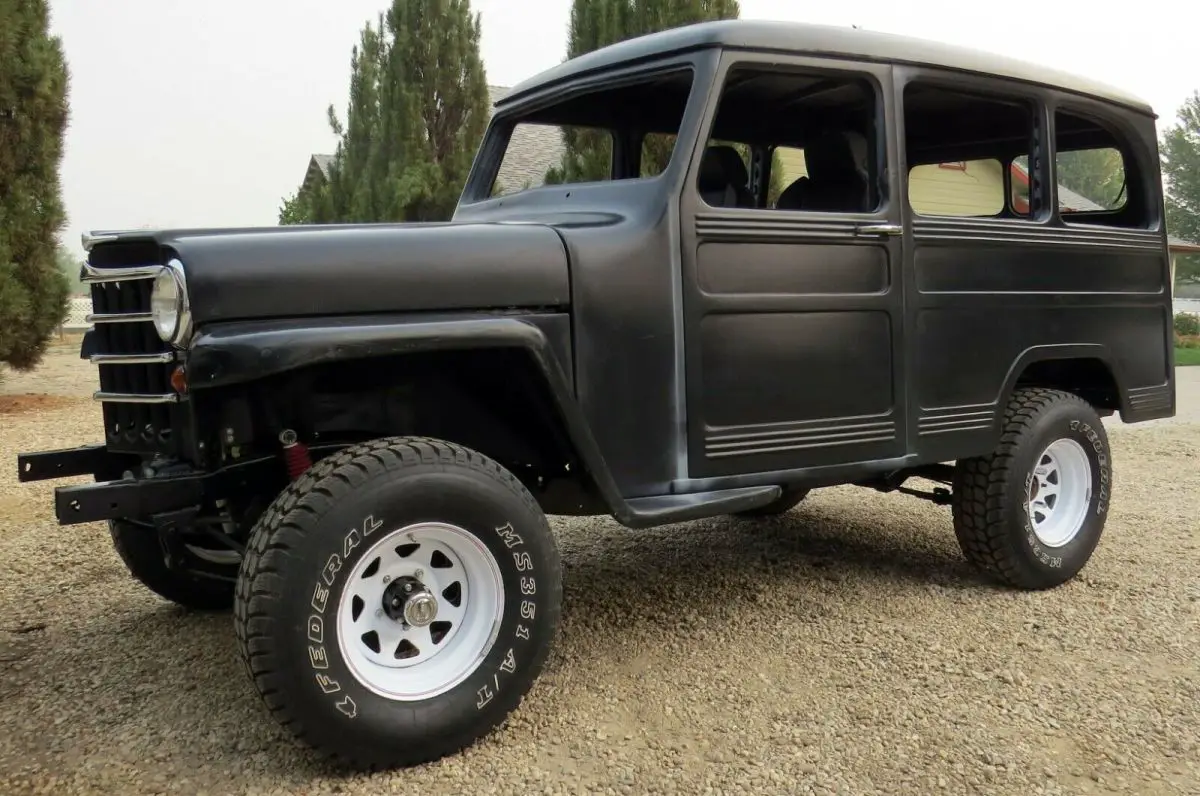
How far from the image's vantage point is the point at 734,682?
311 centimetres

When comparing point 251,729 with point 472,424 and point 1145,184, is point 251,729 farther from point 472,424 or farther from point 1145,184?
point 1145,184

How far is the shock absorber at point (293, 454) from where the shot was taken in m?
2.71

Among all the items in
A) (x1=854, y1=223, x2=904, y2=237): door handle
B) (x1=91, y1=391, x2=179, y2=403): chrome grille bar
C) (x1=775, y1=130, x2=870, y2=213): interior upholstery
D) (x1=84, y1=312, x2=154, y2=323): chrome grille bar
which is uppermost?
(x1=775, y1=130, x2=870, y2=213): interior upholstery

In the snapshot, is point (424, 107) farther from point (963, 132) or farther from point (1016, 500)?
point (1016, 500)

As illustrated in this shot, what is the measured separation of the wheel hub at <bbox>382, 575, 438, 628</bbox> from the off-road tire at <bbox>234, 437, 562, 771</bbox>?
0.62ft

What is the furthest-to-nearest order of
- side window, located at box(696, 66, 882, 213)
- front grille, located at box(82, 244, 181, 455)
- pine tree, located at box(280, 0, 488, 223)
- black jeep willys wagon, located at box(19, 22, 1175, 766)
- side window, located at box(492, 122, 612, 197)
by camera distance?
pine tree, located at box(280, 0, 488, 223), side window, located at box(492, 122, 612, 197), side window, located at box(696, 66, 882, 213), front grille, located at box(82, 244, 181, 455), black jeep willys wagon, located at box(19, 22, 1175, 766)

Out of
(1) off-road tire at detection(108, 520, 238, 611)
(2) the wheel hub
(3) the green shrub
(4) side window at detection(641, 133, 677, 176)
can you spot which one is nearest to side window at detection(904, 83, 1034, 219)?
(4) side window at detection(641, 133, 677, 176)

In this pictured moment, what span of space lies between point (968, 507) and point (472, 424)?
7.20 ft

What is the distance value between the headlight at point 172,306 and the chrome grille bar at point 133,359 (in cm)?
9

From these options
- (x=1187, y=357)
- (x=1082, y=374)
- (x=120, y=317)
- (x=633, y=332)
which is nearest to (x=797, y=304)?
(x=633, y=332)

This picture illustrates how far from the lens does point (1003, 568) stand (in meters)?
3.98

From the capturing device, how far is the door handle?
11.2 feet

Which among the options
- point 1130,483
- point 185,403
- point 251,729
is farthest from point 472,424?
point 1130,483

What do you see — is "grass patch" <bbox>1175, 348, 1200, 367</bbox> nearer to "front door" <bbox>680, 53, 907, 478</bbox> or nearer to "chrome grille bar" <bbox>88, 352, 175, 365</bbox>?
"front door" <bbox>680, 53, 907, 478</bbox>
